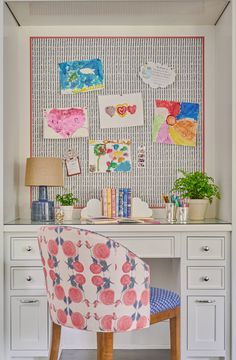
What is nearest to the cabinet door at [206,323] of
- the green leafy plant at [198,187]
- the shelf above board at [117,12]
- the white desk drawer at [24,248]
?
the green leafy plant at [198,187]

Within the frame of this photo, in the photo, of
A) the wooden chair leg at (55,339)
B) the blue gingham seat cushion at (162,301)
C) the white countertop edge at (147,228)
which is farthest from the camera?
the white countertop edge at (147,228)

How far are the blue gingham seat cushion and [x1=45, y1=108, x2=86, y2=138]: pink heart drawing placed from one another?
51.7 inches

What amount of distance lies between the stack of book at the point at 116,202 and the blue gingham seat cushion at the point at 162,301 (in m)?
0.80

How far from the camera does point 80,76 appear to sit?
A: 3.37 metres

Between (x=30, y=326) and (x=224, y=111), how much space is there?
1.70m

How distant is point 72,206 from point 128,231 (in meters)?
0.55

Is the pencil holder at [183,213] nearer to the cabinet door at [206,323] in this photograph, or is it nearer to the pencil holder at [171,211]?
the pencil holder at [171,211]

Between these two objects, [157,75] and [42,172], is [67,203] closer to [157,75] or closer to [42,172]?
[42,172]

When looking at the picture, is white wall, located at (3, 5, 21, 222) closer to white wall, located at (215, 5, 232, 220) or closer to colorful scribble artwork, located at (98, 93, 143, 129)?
colorful scribble artwork, located at (98, 93, 143, 129)

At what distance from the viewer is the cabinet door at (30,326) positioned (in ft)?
9.34

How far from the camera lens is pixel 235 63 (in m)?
2.82

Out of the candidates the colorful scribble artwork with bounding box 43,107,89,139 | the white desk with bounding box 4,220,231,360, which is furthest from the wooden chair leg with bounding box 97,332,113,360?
the colorful scribble artwork with bounding box 43,107,89,139

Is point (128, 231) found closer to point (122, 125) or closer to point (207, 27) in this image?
point (122, 125)

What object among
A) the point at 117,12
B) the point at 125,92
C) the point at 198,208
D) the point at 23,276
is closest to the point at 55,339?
the point at 23,276
